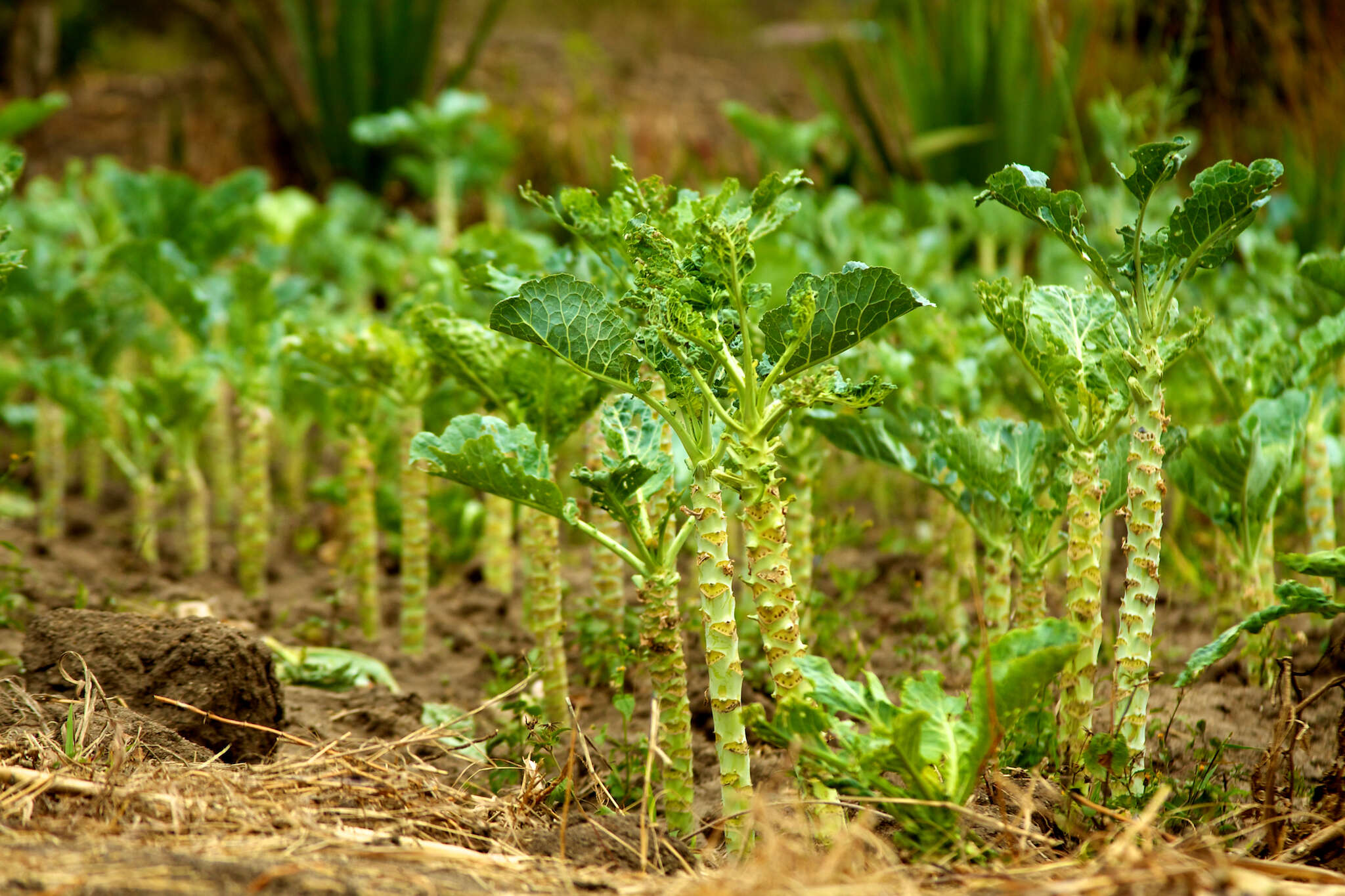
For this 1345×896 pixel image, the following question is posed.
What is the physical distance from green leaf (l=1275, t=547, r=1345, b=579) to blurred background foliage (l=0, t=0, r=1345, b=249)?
5.62ft

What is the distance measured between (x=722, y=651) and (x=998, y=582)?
2.52ft

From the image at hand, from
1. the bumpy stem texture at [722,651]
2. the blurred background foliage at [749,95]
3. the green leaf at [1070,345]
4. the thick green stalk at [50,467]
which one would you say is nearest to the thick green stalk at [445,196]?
the blurred background foliage at [749,95]

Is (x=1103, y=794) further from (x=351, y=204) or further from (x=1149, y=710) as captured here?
(x=351, y=204)

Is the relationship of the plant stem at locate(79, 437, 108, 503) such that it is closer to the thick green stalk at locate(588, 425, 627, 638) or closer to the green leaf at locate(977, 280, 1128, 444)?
the thick green stalk at locate(588, 425, 627, 638)

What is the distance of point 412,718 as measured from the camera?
2211mm

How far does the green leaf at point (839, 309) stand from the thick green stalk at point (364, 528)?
1526mm

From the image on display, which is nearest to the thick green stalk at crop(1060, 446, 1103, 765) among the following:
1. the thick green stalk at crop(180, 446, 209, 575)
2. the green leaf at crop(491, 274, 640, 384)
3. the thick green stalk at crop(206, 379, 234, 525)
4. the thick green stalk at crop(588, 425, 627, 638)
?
the green leaf at crop(491, 274, 640, 384)

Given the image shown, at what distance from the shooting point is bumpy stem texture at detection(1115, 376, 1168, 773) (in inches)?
63.6

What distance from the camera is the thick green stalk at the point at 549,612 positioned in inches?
80.5

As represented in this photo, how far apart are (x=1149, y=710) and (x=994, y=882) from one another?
959 millimetres

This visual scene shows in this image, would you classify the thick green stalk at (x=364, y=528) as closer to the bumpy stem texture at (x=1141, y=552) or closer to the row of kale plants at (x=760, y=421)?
the row of kale plants at (x=760, y=421)

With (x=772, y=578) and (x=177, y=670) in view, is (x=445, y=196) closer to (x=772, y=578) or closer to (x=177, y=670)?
(x=177, y=670)

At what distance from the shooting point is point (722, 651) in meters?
1.53

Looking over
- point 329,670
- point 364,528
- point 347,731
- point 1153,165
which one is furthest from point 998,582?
point 364,528
